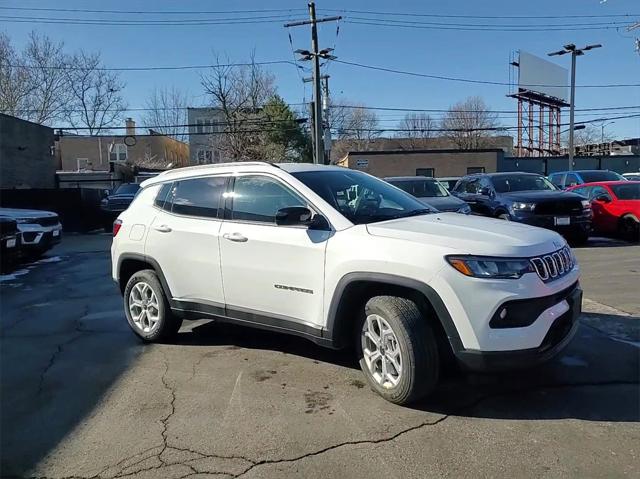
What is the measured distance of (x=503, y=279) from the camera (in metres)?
3.30

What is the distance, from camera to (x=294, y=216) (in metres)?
3.99

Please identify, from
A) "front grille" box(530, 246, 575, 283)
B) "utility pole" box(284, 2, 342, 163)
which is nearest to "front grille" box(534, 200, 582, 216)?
"front grille" box(530, 246, 575, 283)

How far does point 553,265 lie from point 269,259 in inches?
84.6

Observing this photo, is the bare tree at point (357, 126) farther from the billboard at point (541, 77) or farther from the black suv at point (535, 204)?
the black suv at point (535, 204)

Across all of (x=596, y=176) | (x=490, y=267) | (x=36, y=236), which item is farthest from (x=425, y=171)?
(x=490, y=267)

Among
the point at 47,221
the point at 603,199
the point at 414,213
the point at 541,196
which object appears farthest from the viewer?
the point at 603,199

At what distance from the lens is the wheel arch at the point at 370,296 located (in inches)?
135

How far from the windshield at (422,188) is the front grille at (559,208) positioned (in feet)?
7.03

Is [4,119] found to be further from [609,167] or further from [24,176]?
[609,167]

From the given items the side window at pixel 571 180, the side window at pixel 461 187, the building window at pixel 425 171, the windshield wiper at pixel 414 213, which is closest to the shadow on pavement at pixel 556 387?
the windshield wiper at pixel 414 213

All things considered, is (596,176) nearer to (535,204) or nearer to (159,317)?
(535,204)

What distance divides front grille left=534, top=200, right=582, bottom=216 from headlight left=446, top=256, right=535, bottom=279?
8.38m

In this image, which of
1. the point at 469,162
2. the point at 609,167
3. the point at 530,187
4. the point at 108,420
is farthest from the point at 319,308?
the point at 609,167

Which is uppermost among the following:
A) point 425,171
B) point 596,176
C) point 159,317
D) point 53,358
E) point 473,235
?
point 425,171
